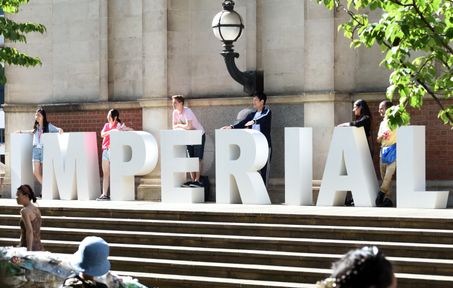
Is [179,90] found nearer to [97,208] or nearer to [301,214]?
[97,208]

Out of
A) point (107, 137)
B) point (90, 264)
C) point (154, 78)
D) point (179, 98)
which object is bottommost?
point (90, 264)

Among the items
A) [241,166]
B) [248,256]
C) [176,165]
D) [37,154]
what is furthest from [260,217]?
[37,154]

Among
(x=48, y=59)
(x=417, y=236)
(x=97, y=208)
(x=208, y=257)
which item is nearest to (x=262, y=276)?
(x=208, y=257)

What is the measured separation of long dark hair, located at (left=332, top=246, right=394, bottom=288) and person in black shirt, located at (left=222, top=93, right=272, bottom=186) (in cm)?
1446

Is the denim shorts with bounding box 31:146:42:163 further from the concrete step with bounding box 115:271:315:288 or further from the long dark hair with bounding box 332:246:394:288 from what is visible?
the long dark hair with bounding box 332:246:394:288

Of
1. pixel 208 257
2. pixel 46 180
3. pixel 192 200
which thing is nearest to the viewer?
pixel 208 257

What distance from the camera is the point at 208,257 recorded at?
15.3 metres

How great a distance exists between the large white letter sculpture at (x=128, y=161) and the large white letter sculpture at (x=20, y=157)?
2513 millimetres

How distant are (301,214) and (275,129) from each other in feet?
16.4

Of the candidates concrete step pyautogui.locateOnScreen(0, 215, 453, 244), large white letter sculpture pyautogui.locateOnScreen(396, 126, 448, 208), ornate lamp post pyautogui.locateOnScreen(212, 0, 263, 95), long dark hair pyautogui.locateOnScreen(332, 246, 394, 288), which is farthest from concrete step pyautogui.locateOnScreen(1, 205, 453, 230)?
long dark hair pyautogui.locateOnScreen(332, 246, 394, 288)

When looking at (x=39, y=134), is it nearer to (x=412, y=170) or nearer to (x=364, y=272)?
(x=412, y=170)

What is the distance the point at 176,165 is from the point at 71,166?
2.55 meters

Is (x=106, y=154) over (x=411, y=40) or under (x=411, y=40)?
under

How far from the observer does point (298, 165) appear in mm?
18453
